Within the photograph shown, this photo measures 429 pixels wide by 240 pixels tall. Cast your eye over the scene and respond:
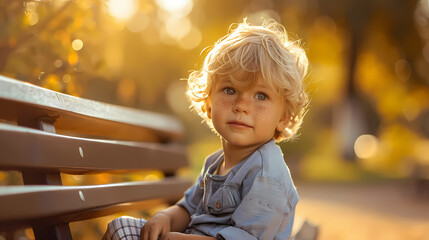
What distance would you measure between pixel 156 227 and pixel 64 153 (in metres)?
0.61

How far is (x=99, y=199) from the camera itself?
232 centimetres

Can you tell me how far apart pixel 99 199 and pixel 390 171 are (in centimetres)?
1697

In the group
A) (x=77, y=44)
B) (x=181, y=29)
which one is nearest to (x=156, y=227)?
(x=77, y=44)

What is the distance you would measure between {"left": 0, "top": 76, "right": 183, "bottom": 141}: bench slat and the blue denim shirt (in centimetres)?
60

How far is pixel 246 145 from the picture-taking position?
96.8 inches

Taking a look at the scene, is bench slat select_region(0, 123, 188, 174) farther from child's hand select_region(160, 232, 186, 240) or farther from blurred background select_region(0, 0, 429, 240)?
blurred background select_region(0, 0, 429, 240)

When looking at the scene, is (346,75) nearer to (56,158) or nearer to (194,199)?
(194,199)

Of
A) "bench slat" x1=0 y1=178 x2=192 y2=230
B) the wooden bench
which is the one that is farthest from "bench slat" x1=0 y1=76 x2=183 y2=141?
"bench slat" x1=0 y1=178 x2=192 y2=230

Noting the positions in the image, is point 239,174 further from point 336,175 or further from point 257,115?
point 336,175

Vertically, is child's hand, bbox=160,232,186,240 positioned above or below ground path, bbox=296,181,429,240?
below

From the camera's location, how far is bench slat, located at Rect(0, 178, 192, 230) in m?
1.58

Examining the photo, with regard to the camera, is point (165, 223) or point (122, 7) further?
point (122, 7)

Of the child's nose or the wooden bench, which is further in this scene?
the child's nose

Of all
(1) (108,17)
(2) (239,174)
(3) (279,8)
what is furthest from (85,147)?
(3) (279,8)
